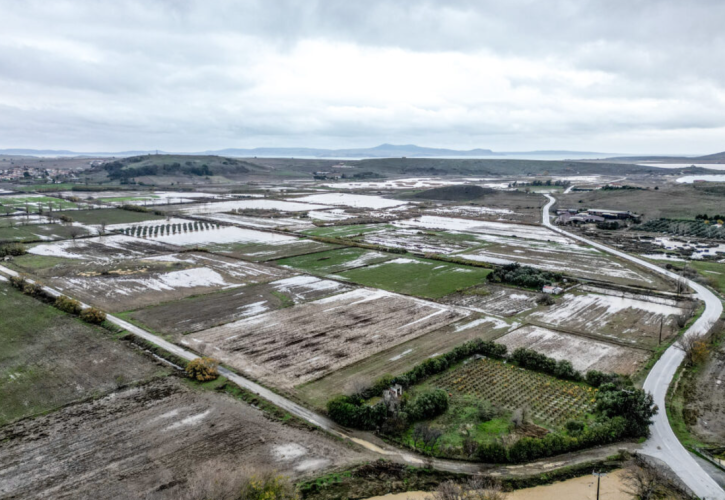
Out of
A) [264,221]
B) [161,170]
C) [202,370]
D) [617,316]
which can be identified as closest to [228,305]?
[202,370]

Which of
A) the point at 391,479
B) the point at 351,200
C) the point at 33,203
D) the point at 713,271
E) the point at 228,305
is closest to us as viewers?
the point at 391,479

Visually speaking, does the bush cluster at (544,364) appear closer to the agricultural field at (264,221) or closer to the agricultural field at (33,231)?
the agricultural field at (264,221)

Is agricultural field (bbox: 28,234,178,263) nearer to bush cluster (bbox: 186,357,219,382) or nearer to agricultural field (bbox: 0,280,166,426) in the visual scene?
agricultural field (bbox: 0,280,166,426)

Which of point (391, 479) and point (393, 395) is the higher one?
point (393, 395)

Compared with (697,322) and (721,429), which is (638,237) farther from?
(721,429)

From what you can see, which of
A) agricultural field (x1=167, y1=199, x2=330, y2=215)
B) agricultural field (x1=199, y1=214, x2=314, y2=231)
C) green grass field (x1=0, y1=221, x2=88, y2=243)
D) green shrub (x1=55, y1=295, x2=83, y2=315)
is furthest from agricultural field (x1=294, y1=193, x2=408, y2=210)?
green shrub (x1=55, y1=295, x2=83, y2=315)

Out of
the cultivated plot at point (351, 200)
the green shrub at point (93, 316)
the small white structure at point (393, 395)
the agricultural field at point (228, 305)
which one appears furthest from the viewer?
the cultivated plot at point (351, 200)

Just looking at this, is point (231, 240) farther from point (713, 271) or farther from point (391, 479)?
point (713, 271)

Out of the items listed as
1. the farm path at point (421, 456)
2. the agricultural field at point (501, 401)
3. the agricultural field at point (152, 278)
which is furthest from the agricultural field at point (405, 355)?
the agricultural field at point (152, 278)
